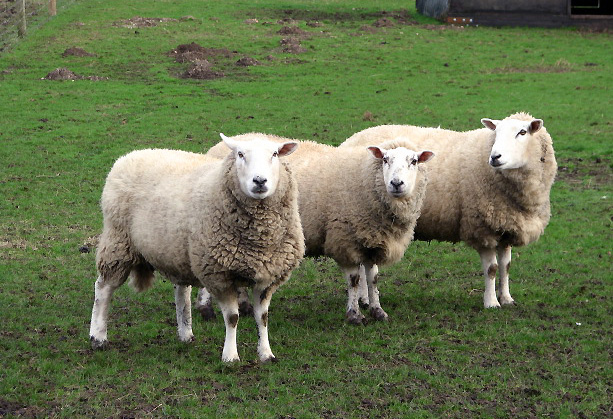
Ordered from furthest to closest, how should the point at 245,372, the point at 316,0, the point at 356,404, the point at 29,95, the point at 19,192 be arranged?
1. the point at 316,0
2. the point at 29,95
3. the point at 19,192
4. the point at 245,372
5. the point at 356,404

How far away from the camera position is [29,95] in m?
20.9

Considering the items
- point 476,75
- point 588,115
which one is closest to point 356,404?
point 588,115

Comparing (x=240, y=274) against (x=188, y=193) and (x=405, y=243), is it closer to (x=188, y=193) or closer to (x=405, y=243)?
(x=188, y=193)

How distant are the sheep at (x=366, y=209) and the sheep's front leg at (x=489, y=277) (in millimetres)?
1115

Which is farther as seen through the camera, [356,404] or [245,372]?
[245,372]

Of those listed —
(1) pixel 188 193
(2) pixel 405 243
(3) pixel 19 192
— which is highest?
(1) pixel 188 193

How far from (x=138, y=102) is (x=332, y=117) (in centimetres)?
480

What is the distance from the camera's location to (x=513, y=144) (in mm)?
9070

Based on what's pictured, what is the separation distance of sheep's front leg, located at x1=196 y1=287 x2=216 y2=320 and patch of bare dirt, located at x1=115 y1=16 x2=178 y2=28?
21.2 m

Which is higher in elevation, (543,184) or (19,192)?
(543,184)

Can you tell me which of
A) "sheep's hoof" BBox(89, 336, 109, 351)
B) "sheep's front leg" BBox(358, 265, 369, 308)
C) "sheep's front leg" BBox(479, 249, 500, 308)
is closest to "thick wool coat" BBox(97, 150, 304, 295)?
"sheep's hoof" BBox(89, 336, 109, 351)

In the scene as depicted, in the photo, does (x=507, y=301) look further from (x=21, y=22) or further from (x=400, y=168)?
(x=21, y=22)

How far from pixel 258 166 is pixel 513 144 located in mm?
3238

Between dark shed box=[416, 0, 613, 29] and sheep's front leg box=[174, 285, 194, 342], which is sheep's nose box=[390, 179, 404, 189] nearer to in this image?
sheep's front leg box=[174, 285, 194, 342]
